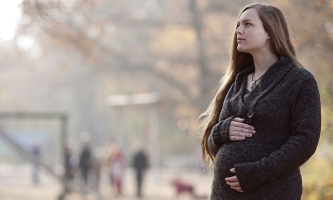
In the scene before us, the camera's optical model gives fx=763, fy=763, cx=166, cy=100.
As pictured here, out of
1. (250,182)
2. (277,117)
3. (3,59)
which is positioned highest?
(3,59)

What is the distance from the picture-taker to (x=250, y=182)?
353 centimetres

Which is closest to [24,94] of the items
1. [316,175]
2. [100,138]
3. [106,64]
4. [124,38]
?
[100,138]

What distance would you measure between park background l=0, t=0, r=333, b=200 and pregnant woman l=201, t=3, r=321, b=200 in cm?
57

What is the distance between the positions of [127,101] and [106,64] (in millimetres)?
6823

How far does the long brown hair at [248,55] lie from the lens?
3729 mm

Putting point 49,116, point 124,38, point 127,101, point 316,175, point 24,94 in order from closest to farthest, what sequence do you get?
point 316,175
point 49,116
point 127,101
point 124,38
point 24,94

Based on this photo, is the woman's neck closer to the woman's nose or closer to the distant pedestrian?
the woman's nose

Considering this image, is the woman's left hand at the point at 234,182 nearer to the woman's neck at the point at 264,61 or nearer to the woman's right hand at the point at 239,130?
the woman's right hand at the point at 239,130

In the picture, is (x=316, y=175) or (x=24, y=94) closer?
(x=316, y=175)

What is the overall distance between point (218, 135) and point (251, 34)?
0.52 meters

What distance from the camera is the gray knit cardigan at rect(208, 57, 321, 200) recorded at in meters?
3.48

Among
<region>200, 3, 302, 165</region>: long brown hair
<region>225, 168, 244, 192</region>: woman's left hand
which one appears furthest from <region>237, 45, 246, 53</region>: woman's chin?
<region>225, 168, 244, 192</region>: woman's left hand

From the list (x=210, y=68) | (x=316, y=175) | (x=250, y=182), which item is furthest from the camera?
(x=210, y=68)

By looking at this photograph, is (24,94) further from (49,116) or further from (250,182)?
(250,182)
